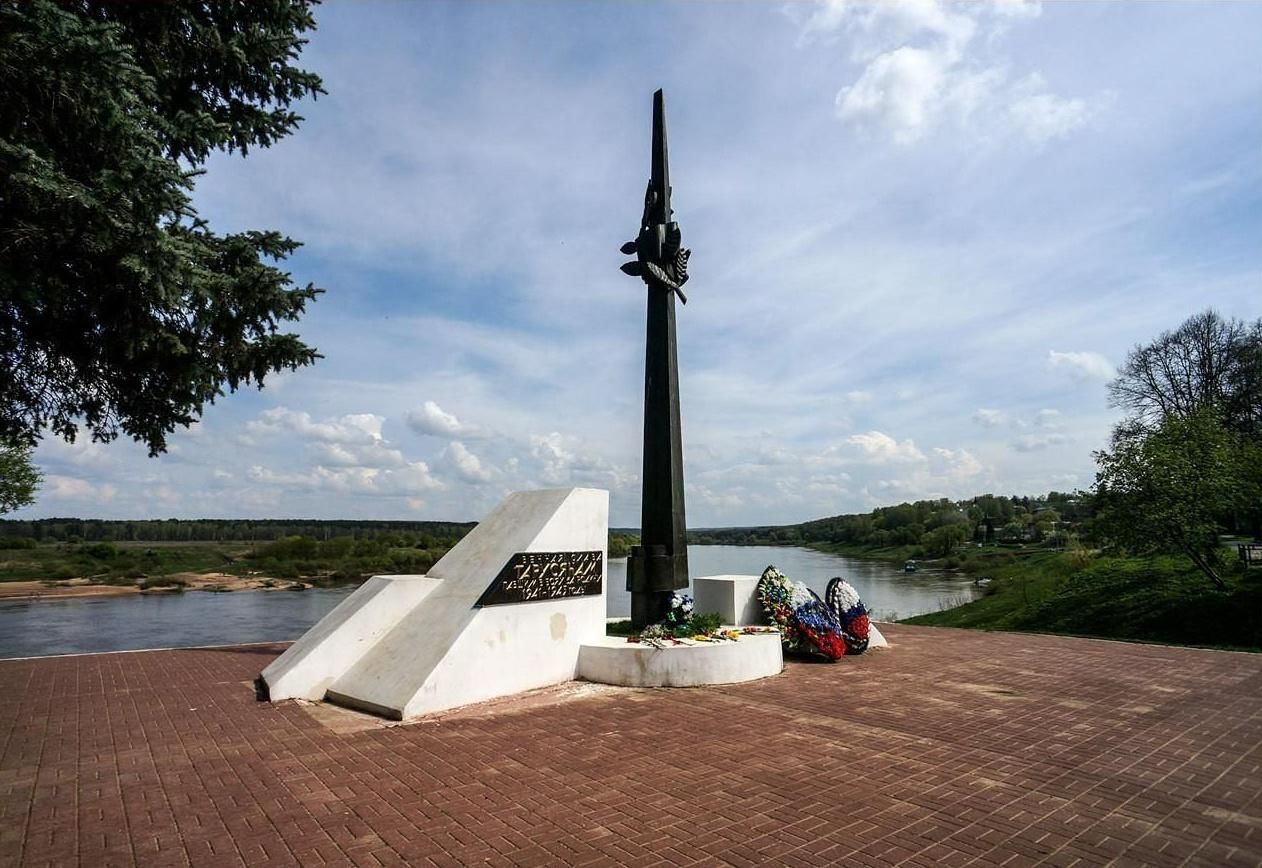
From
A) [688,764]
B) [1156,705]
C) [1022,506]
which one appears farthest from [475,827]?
[1022,506]

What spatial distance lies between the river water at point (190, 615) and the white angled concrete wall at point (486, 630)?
800cm

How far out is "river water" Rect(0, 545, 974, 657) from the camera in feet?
46.4

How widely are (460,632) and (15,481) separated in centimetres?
2716

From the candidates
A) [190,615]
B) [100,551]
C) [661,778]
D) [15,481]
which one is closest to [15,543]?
[100,551]

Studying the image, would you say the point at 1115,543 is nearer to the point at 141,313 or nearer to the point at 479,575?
the point at 479,575

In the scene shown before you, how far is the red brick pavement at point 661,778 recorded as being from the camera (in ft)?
10.7

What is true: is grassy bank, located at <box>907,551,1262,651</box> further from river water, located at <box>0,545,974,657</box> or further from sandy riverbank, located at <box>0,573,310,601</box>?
sandy riverbank, located at <box>0,573,310,601</box>

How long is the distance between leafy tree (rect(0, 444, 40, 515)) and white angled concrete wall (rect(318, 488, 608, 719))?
82.5 ft

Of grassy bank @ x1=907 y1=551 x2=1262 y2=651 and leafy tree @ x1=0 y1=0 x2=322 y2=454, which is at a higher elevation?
leafy tree @ x1=0 y1=0 x2=322 y2=454

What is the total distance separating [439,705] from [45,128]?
5318mm

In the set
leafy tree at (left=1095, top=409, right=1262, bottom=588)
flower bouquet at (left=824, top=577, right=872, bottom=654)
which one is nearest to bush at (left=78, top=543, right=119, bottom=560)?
flower bouquet at (left=824, top=577, right=872, bottom=654)

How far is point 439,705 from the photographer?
19.2 feet

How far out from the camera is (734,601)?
8.90 m

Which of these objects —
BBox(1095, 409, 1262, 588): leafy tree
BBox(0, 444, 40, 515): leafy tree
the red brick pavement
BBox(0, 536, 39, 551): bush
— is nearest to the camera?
the red brick pavement
